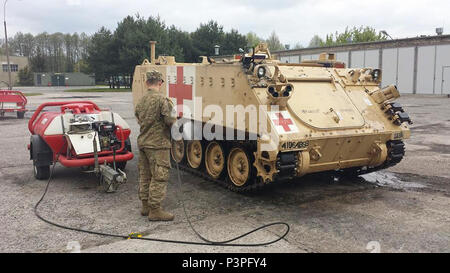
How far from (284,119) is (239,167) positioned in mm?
1284

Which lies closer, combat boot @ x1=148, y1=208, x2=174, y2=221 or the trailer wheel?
combat boot @ x1=148, y1=208, x2=174, y2=221

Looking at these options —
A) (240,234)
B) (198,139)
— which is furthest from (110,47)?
(240,234)

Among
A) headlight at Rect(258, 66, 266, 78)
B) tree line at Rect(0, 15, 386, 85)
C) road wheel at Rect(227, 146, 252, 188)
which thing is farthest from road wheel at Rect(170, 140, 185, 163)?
tree line at Rect(0, 15, 386, 85)

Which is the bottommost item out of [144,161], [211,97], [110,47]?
[144,161]

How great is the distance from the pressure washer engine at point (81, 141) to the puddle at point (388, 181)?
4.45 metres

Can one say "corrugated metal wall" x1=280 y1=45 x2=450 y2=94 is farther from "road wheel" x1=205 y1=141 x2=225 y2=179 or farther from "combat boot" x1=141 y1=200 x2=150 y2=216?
"combat boot" x1=141 y1=200 x2=150 y2=216

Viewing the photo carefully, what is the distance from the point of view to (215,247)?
467cm

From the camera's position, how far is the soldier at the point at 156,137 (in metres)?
5.41

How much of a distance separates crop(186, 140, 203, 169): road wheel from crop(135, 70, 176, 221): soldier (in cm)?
258

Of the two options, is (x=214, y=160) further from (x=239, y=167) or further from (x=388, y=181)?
(x=388, y=181)

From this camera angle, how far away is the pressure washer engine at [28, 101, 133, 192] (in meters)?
7.18

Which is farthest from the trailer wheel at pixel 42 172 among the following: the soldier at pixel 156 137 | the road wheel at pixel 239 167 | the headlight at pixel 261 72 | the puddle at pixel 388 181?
the puddle at pixel 388 181
